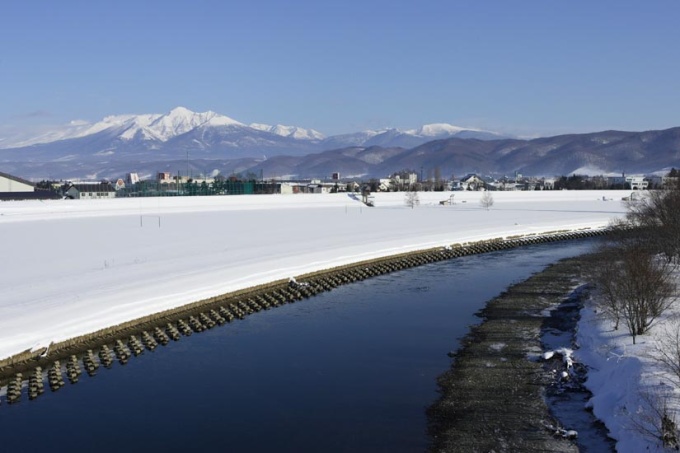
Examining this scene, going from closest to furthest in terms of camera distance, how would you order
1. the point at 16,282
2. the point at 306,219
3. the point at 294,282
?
the point at 16,282
the point at 294,282
the point at 306,219

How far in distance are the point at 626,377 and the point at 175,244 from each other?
27.5 meters

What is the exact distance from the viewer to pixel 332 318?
73.6 ft

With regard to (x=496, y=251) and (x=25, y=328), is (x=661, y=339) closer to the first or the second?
(x=25, y=328)

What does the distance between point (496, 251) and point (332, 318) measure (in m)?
22.7

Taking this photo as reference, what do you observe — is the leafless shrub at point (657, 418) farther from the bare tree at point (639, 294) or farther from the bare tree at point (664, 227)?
the bare tree at point (664, 227)

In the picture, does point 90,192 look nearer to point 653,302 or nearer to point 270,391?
point 270,391

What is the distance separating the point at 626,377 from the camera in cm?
1307

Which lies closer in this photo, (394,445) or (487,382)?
(394,445)

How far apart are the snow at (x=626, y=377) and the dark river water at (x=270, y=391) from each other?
3.47 m

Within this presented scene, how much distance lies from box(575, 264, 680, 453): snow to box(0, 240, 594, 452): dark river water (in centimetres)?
347

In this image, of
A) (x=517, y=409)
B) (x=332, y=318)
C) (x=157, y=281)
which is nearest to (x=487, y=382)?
(x=517, y=409)

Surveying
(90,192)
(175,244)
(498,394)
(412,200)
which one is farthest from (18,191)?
(498,394)

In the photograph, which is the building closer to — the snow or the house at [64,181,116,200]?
the house at [64,181,116,200]

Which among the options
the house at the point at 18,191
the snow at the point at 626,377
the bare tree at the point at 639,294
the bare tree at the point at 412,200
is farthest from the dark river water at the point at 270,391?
the bare tree at the point at 412,200
